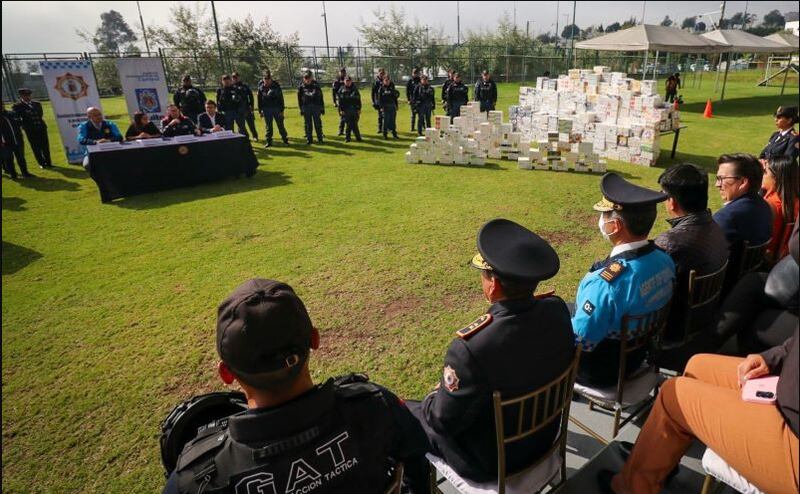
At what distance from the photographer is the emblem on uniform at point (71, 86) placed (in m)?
10.7

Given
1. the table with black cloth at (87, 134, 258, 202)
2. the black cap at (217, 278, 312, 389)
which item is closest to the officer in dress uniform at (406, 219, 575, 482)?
the black cap at (217, 278, 312, 389)

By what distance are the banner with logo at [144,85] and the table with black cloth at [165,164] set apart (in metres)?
4.02

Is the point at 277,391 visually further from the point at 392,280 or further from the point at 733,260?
the point at 392,280

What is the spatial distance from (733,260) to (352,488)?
3.01 meters

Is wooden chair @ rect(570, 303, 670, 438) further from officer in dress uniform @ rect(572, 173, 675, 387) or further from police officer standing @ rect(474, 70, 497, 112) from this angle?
police officer standing @ rect(474, 70, 497, 112)

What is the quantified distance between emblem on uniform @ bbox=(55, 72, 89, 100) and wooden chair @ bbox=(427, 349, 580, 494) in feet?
41.8

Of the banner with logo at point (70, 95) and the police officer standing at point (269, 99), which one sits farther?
the police officer standing at point (269, 99)

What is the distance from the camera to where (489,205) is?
7.41 meters

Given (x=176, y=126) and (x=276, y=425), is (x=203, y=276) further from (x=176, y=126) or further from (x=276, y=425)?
(x=176, y=126)

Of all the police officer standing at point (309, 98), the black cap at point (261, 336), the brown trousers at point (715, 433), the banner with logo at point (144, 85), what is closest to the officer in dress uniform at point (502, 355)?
the brown trousers at point (715, 433)

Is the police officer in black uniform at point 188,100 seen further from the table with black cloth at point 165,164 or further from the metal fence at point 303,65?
the metal fence at point 303,65

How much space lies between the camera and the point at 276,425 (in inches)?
50.8

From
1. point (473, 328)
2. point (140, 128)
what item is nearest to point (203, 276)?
point (473, 328)

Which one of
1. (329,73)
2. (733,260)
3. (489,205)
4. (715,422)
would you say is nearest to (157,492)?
(715,422)
